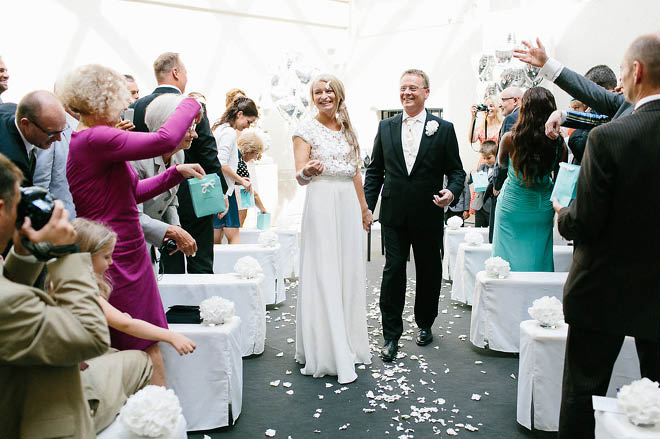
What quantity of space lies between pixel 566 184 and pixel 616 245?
523 mm

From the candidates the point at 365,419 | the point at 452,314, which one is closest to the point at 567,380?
the point at 365,419

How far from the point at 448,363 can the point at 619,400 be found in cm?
200

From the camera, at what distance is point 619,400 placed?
1894 mm

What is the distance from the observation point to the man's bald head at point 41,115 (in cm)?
257

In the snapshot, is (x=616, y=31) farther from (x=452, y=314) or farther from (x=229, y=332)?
(x=229, y=332)

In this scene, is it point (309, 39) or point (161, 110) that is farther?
point (309, 39)

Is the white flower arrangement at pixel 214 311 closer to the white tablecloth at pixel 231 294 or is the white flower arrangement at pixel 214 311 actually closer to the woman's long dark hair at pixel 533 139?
the white tablecloth at pixel 231 294

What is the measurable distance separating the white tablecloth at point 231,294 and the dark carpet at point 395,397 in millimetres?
195

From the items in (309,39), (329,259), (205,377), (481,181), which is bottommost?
(205,377)

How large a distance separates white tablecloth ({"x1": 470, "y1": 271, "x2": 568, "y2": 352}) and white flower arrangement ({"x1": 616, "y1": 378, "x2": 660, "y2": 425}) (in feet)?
6.14

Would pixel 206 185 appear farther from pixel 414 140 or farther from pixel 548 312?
pixel 548 312

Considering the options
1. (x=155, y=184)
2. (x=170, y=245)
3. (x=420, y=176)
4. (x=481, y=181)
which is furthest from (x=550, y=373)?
(x=481, y=181)

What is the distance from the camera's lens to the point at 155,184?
2.75 m

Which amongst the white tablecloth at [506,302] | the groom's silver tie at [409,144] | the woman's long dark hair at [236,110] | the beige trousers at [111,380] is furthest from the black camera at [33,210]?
the woman's long dark hair at [236,110]
